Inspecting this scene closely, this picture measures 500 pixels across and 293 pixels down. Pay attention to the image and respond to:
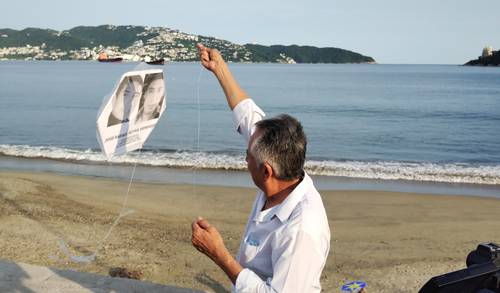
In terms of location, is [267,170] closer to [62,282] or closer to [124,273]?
[62,282]

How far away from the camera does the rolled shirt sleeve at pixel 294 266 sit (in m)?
2.25

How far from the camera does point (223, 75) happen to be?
3.41m

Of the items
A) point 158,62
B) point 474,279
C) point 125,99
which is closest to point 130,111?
point 125,99

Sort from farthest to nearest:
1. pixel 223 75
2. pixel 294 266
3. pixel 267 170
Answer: pixel 223 75, pixel 267 170, pixel 294 266

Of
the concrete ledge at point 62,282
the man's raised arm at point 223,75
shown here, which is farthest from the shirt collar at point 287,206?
the concrete ledge at point 62,282

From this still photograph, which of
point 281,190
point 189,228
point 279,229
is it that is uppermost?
point 281,190

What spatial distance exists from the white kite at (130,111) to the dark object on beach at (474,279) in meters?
3.32

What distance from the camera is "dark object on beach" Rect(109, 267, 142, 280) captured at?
6.15 metres

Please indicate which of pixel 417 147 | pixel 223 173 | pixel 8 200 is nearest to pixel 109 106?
pixel 8 200

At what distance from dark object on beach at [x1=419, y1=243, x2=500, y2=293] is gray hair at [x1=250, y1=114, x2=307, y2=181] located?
767 millimetres

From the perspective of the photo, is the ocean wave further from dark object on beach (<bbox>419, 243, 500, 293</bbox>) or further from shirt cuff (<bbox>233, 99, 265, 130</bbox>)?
dark object on beach (<bbox>419, 243, 500, 293</bbox>)

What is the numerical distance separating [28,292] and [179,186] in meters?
8.05

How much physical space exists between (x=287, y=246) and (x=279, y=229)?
95mm

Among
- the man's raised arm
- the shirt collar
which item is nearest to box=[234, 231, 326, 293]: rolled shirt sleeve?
the shirt collar
